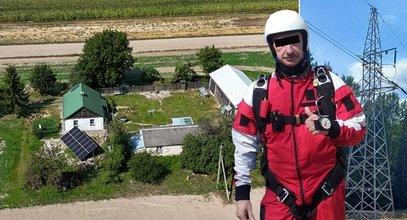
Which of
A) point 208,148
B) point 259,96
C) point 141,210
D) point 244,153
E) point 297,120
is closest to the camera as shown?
point 297,120

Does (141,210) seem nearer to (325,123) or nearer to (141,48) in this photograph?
(325,123)

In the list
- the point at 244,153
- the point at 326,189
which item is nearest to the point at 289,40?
the point at 244,153

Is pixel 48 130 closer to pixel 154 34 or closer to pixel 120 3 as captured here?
pixel 154 34

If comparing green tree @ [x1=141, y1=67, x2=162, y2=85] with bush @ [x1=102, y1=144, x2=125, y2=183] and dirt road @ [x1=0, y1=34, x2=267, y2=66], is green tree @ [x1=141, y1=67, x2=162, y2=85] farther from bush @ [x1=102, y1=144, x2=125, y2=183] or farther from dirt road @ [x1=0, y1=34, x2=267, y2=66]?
bush @ [x1=102, y1=144, x2=125, y2=183]

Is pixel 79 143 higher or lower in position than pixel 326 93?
lower

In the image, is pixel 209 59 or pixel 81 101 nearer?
pixel 81 101

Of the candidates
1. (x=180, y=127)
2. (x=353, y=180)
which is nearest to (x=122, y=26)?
(x=180, y=127)

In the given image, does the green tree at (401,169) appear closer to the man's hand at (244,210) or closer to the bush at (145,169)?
the bush at (145,169)
